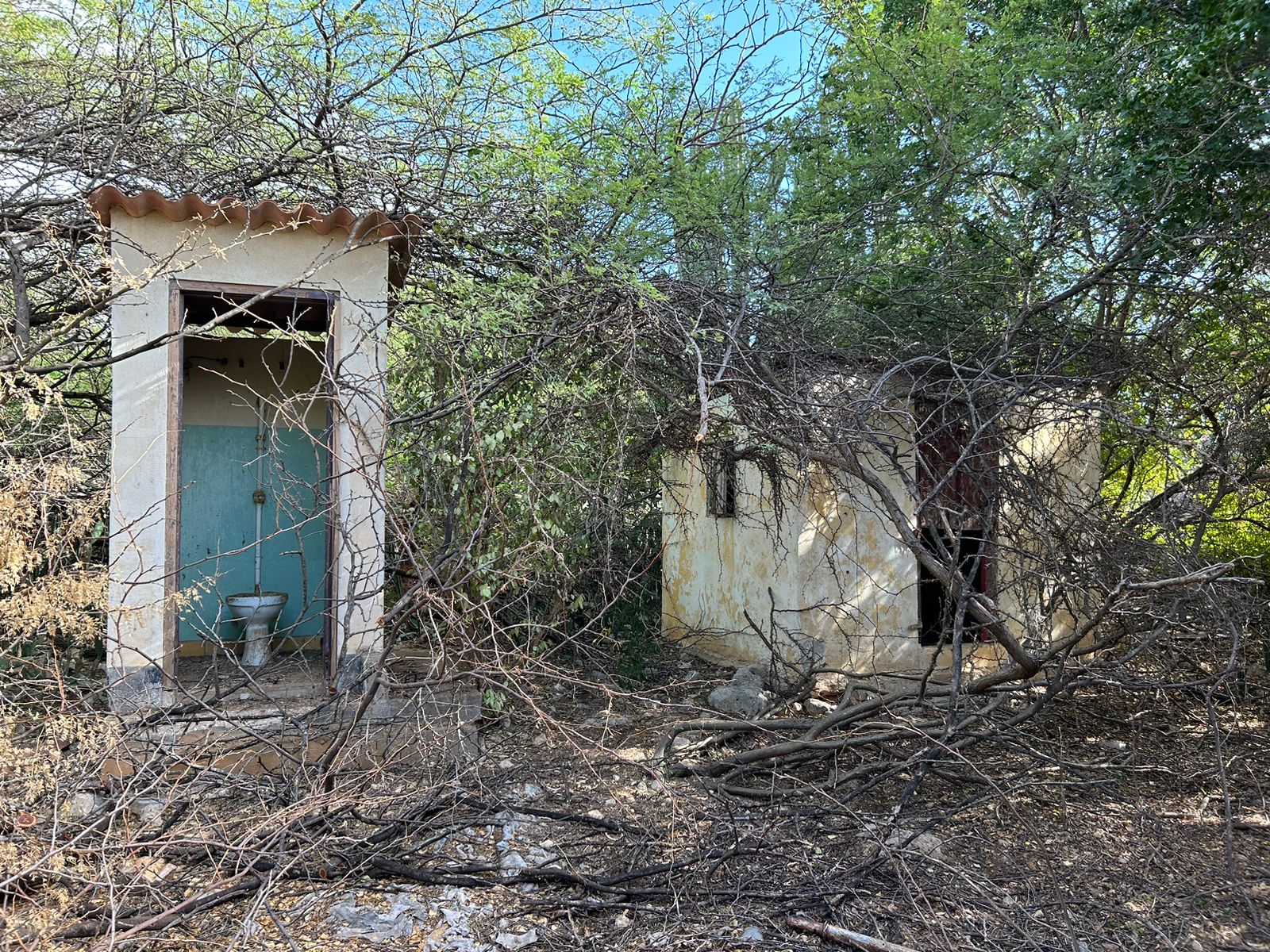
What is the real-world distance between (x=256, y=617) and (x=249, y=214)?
129 inches

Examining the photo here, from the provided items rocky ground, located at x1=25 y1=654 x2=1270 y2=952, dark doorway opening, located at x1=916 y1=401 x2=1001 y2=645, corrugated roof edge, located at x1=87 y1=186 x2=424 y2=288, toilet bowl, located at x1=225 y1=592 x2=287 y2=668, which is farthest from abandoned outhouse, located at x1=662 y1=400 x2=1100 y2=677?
toilet bowl, located at x1=225 y1=592 x2=287 y2=668

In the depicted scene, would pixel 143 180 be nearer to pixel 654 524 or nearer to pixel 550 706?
pixel 550 706

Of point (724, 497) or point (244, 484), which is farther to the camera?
point (724, 497)

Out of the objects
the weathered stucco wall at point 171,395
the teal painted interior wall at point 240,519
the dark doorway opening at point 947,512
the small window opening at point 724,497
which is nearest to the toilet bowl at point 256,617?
the teal painted interior wall at point 240,519

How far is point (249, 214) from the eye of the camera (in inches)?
200

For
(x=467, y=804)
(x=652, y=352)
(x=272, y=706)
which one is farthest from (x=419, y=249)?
(x=467, y=804)

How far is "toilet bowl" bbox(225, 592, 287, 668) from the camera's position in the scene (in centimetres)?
669

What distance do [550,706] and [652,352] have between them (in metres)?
3.21

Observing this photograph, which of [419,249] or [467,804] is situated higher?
[419,249]

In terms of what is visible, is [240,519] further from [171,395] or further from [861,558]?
[861,558]

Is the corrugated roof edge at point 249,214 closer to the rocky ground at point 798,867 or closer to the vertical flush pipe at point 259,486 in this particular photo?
the vertical flush pipe at point 259,486

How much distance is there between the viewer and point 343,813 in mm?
4113

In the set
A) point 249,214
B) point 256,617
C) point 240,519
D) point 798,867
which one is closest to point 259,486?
point 240,519

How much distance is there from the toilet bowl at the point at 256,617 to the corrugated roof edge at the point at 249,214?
3.01m
